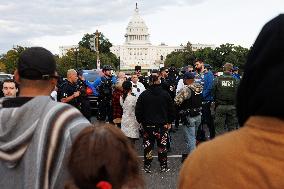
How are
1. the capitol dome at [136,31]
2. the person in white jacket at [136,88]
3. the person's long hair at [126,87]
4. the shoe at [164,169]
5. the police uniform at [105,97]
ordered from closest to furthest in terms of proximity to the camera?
the shoe at [164,169] < the person's long hair at [126,87] < the person in white jacket at [136,88] < the police uniform at [105,97] < the capitol dome at [136,31]

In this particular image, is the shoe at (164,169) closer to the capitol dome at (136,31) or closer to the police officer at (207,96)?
the police officer at (207,96)

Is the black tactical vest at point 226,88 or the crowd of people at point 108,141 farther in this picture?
the black tactical vest at point 226,88

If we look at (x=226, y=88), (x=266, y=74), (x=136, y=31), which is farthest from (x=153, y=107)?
(x=136, y=31)

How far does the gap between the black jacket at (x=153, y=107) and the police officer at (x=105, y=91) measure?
14.4 feet

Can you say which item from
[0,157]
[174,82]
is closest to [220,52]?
[174,82]

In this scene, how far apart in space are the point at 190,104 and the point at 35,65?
773 centimetres

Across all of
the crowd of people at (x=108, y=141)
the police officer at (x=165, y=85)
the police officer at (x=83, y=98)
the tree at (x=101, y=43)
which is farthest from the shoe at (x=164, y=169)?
the tree at (x=101, y=43)

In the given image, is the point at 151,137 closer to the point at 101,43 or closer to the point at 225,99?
the point at 225,99

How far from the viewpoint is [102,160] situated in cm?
227

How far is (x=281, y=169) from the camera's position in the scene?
5.60 ft

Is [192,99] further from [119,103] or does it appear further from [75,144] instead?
[75,144]

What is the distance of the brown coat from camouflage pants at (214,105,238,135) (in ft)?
33.0

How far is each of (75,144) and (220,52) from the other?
10054 cm

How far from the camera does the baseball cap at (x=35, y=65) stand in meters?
2.98
